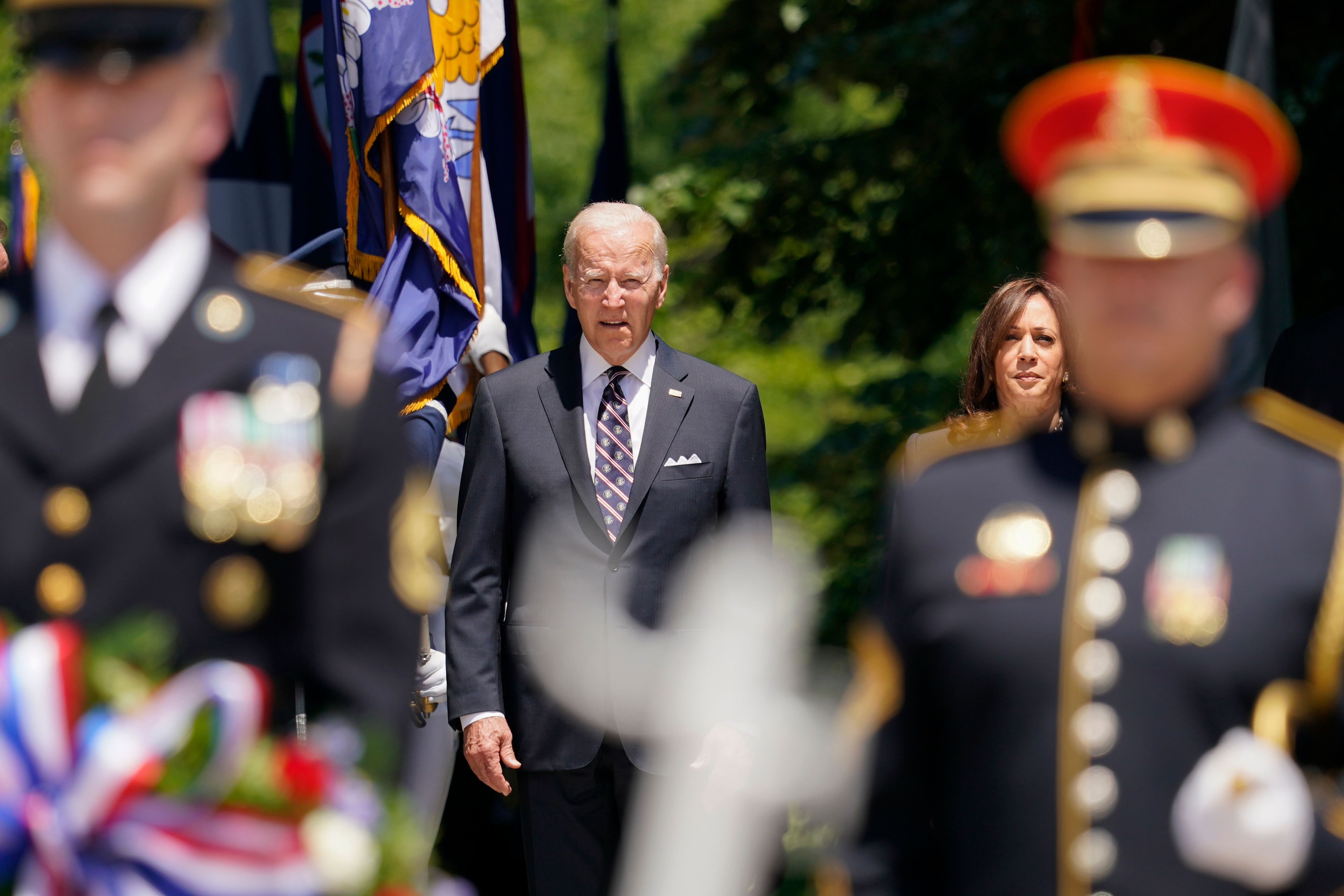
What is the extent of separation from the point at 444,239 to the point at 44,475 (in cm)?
304

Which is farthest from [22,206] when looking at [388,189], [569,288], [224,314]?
[224,314]

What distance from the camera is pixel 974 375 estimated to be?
4.55m

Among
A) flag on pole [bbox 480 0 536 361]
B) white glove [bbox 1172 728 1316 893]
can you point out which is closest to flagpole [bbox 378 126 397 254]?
flag on pole [bbox 480 0 536 361]

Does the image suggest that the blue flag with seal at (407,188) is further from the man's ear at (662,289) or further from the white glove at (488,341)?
the man's ear at (662,289)

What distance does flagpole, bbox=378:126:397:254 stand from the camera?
5094 mm

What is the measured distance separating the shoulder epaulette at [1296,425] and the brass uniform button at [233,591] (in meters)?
1.27

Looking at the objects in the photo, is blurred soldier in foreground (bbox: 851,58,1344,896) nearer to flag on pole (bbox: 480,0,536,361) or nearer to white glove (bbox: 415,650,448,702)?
white glove (bbox: 415,650,448,702)

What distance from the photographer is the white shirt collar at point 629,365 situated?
4.54 metres

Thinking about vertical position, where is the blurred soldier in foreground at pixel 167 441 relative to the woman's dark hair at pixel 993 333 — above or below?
above

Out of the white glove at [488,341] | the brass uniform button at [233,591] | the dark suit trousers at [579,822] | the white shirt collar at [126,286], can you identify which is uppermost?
the white shirt collar at [126,286]

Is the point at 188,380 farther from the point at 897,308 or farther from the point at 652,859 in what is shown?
the point at 897,308

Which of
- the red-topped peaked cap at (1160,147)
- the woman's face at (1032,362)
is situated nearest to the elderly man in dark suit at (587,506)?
the woman's face at (1032,362)

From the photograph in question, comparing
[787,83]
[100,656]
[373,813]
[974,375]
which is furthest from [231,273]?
[787,83]

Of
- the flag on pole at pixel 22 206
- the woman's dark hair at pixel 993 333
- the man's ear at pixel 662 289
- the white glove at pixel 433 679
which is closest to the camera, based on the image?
the woman's dark hair at pixel 993 333
